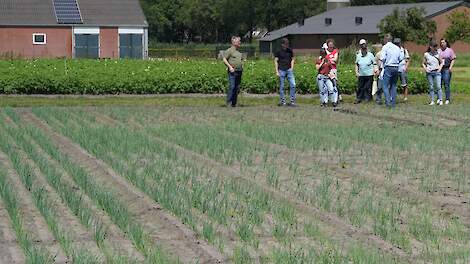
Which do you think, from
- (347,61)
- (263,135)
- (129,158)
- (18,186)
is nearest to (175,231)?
(18,186)

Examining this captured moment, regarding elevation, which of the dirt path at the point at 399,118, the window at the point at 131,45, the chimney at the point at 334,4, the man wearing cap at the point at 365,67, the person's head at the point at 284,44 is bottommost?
the window at the point at 131,45

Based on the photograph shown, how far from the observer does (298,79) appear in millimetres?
28500

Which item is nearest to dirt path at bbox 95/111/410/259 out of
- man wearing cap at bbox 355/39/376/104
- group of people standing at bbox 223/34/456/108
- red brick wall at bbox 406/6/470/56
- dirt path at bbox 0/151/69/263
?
dirt path at bbox 0/151/69/263

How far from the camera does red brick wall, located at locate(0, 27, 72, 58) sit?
6059 cm

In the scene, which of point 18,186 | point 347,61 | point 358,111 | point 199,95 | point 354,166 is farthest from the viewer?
point 347,61

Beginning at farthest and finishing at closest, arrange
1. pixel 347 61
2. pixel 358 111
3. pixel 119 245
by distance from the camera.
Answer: pixel 347 61, pixel 358 111, pixel 119 245

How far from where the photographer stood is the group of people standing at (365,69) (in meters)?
22.6

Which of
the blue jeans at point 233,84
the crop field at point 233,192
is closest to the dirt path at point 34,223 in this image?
the crop field at point 233,192

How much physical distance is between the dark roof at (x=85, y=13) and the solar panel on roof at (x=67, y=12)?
0.86 ft

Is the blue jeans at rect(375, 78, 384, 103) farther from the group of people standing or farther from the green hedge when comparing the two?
the green hedge

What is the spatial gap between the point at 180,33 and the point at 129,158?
10116cm

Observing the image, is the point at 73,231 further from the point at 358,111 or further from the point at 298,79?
the point at 298,79

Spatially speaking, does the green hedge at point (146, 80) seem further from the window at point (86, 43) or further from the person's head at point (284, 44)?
the window at point (86, 43)

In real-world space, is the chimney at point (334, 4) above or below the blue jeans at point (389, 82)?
above
